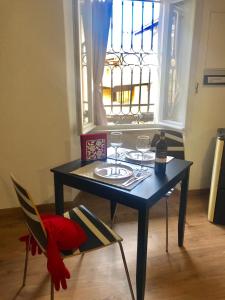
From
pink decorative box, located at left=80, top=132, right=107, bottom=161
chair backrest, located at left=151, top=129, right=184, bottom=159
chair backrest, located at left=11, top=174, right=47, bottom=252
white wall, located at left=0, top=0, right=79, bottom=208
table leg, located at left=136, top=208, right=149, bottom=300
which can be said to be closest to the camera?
chair backrest, located at left=11, top=174, right=47, bottom=252

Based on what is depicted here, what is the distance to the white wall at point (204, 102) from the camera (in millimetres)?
2324

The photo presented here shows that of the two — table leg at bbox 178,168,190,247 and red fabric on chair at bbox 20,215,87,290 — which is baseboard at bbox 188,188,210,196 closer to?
table leg at bbox 178,168,190,247

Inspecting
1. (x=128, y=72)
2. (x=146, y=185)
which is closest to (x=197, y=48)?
(x=128, y=72)

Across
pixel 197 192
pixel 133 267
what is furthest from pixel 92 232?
pixel 197 192

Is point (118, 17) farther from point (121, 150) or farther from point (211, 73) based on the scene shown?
point (121, 150)

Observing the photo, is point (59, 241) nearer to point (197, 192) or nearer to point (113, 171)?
point (113, 171)

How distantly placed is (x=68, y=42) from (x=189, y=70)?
115cm

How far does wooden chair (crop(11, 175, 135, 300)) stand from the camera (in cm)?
108

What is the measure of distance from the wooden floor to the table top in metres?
0.65

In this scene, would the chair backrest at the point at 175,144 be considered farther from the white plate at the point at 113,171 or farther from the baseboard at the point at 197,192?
the white plate at the point at 113,171

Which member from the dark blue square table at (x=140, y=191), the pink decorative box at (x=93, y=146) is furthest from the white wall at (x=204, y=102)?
the pink decorative box at (x=93, y=146)

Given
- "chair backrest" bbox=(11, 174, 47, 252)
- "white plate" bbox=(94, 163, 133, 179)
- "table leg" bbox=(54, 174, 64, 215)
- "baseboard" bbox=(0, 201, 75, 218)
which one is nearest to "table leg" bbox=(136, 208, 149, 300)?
"white plate" bbox=(94, 163, 133, 179)

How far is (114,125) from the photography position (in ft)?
8.95

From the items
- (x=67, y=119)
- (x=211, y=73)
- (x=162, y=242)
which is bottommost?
(x=162, y=242)
